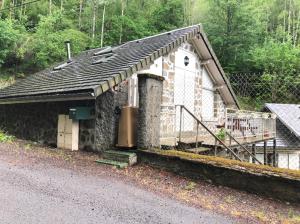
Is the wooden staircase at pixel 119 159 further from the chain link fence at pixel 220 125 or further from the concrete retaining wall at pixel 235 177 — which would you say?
the chain link fence at pixel 220 125

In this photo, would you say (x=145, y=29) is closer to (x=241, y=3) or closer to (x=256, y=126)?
(x=241, y=3)

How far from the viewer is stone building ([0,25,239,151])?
880 cm

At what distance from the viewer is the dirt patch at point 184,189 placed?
523 cm

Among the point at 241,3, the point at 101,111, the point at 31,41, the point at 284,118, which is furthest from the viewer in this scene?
the point at 241,3

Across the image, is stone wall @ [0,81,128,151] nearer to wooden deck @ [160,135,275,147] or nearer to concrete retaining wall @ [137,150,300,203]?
wooden deck @ [160,135,275,147]

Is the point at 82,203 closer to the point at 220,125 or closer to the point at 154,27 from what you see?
the point at 220,125

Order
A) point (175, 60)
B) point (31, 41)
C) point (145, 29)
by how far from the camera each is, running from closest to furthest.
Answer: point (175, 60) → point (31, 41) → point (145, 29)

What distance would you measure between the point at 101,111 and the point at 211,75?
6.95 m

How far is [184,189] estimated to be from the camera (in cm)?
636

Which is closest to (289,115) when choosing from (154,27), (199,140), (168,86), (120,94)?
(154,27)

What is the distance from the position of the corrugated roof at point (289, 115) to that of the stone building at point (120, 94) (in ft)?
25.1

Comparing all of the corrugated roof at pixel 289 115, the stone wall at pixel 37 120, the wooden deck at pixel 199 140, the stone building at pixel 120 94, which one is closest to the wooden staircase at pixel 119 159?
the stone building at pixel 120 94

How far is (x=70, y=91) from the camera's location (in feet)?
31.1

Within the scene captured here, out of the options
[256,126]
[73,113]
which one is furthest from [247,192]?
[256,126]
